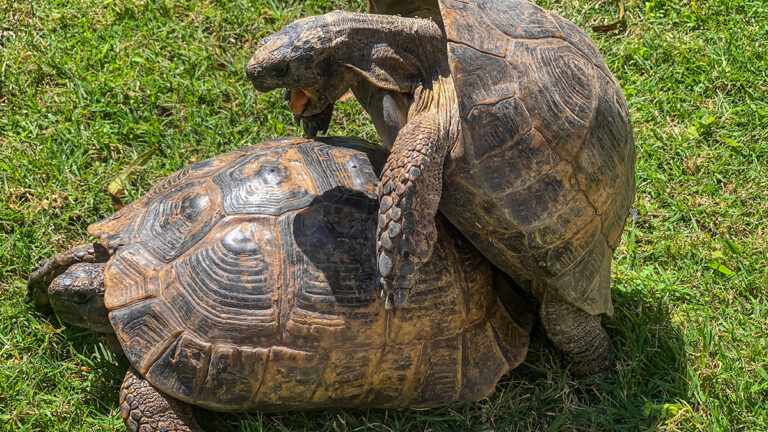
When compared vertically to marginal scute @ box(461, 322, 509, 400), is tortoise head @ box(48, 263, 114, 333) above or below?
above

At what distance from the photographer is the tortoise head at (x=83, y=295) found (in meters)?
4.10

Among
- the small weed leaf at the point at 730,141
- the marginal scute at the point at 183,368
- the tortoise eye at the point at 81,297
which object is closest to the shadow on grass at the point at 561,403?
the marginal scute at the point at 183,368

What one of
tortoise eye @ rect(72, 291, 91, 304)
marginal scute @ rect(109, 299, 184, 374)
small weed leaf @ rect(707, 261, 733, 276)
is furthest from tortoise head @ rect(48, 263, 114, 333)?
small weed leaf @ rect(707, 261, 733, 276)

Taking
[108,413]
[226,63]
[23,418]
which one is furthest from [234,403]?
[226,63]

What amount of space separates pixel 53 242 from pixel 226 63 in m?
2.01

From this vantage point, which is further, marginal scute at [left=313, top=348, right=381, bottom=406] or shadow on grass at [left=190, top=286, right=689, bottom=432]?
shadow on grass at [left=190, top=286, right=689, bottom=432]

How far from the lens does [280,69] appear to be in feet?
11.7

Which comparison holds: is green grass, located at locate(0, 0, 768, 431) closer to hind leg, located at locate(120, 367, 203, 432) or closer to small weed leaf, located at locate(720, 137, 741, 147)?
small weed leaf, located at locate(720, 137, 741, 147)

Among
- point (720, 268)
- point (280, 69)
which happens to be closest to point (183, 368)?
point (280, 69)

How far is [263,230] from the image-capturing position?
3775 millimetres

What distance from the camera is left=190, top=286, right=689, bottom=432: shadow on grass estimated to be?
409 cm

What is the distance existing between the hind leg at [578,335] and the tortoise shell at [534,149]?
0.59 feet

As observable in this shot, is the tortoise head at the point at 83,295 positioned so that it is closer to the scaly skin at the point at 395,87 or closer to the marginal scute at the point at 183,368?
the marginal scute at the point at 183,368

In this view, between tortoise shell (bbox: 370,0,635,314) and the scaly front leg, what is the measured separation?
0.60 feet
